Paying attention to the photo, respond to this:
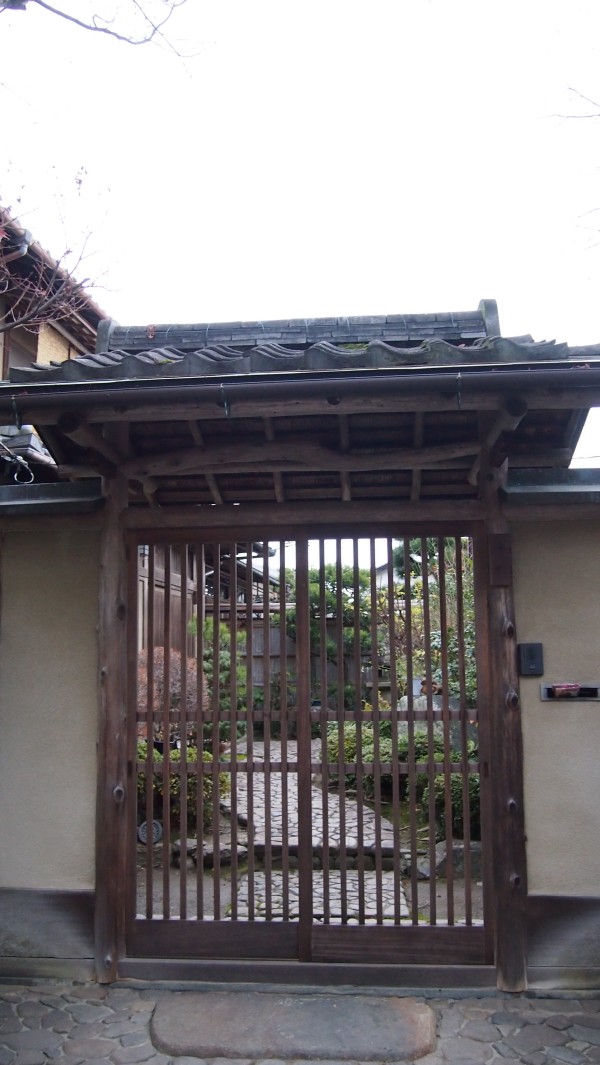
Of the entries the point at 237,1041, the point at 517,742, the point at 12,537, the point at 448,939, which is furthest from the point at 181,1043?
the point at 12,537

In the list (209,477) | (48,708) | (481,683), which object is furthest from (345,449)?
(48,708)

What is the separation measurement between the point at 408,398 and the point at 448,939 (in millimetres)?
3331

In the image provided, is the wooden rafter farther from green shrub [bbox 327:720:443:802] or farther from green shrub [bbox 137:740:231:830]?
green shrub [bbox 327:720:443:802]

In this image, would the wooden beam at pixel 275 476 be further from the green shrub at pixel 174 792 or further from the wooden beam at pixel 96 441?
the green shrub at pixel 174 792

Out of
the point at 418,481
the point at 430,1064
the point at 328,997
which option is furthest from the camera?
the point at 418,481

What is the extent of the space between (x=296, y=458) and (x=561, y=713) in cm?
233

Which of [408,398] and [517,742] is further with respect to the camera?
[517,742]

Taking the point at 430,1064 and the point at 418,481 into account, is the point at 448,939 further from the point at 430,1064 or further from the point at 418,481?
the point at 418,481

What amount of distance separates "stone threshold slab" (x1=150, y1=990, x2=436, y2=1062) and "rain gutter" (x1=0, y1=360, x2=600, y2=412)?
342 cm

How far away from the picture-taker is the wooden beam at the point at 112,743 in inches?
190

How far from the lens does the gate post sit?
4570mm

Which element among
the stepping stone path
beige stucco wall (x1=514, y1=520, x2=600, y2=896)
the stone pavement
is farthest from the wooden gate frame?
the stepping stone path

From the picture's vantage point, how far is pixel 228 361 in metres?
4.27

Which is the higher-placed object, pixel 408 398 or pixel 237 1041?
pixel 408 398
